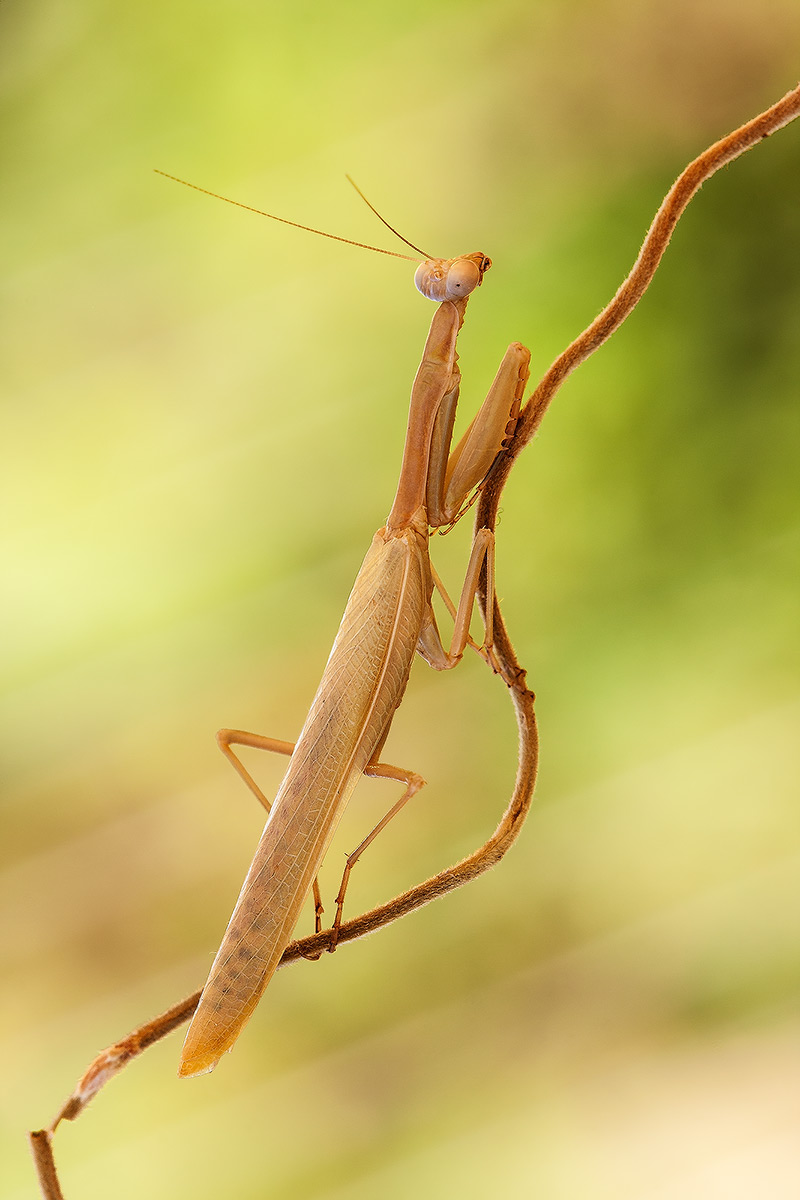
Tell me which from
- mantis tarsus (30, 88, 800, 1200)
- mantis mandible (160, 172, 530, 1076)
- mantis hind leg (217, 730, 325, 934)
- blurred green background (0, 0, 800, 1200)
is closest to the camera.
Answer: mantis tarsus (30, 88, 800, 1200)

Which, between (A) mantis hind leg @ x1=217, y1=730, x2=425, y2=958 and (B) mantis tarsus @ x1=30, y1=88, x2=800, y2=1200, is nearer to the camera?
(B) mantis tarsus @ x1=30, y1=88, x2=800, y2=1200

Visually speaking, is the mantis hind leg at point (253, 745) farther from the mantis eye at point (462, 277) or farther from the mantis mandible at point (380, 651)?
the mantis eye at point (462, 277)

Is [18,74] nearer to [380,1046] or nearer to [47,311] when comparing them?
[47,311]

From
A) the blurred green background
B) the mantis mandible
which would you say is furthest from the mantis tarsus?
the blurred green background

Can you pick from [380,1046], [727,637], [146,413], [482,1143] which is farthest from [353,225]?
[482,1143]

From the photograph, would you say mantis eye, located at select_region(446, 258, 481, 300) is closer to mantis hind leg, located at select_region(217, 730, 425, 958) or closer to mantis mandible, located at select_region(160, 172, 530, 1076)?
mantis mandible, located at select_region(160, 172, 530, 1076)

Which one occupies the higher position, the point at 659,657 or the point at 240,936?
the point at 659,657

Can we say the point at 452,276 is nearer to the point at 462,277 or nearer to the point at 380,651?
the point at 462,277

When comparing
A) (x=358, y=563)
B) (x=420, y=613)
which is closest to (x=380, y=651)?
(x=420, y=613)
